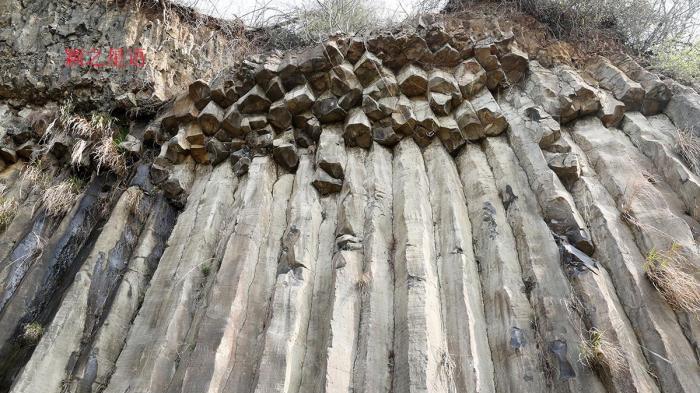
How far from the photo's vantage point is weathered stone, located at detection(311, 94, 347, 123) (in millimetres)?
6461

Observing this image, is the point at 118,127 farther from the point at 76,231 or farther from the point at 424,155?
the point at 424,155

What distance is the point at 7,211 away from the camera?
6.33 metres

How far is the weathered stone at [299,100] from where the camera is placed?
21.3 feet

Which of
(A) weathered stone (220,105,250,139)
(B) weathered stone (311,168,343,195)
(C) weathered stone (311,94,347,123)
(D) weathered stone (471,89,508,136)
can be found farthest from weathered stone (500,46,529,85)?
(A) weathered stone (220,105,250,139)

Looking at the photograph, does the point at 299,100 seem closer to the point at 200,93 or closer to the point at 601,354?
the point at 200,93

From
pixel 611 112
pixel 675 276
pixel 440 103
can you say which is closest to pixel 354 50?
pixel 440 103

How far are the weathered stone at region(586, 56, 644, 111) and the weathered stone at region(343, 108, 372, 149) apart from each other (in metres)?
3.18

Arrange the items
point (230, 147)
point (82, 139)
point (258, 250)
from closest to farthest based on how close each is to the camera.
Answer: point (258, 250), point (230, 147), point (82, 139)

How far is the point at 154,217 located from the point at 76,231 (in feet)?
3.20

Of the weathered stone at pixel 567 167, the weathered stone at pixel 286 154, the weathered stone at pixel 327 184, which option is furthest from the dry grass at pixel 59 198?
the weathered stone at pixel 567 167

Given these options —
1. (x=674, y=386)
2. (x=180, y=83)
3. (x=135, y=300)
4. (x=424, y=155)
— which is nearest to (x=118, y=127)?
(x=180, y=83)

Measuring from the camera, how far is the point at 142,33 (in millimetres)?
8375

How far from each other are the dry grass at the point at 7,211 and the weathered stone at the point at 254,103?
326 centimetres

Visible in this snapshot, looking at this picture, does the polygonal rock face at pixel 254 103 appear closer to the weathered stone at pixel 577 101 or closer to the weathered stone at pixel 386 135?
the weathered stone at pixel 386 135
